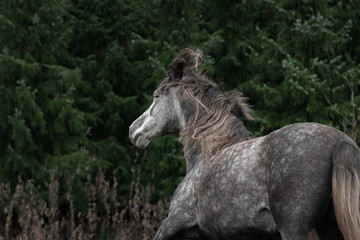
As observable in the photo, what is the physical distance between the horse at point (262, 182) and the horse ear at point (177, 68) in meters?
0.33

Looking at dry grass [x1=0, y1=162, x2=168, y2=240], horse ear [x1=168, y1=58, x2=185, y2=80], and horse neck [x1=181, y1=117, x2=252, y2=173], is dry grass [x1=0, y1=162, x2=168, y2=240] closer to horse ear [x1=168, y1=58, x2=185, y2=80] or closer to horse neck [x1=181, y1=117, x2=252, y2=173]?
horse neck [x1=181, y1=117, x2=252, y2=173]

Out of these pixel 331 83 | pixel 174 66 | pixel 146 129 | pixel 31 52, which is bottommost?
pixel 331 83

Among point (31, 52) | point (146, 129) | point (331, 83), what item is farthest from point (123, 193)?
point (146, 129)

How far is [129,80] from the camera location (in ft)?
49.9

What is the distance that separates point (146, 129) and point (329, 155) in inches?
87.2

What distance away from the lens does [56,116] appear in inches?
497

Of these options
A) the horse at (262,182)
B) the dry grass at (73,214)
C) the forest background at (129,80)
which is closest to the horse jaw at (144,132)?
the horse at (262,182)

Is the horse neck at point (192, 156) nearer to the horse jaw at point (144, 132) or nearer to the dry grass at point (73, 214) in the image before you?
the horse jaw at point (144, 132)

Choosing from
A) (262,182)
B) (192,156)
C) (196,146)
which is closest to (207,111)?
(196,146)

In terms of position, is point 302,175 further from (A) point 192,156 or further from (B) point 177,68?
(B) point 177,68

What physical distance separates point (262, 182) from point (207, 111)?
53.7 inches

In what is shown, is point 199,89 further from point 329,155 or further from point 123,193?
point 123,193

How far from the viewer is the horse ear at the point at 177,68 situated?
5828 millimetres

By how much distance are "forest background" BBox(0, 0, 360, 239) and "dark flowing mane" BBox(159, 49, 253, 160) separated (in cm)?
486
